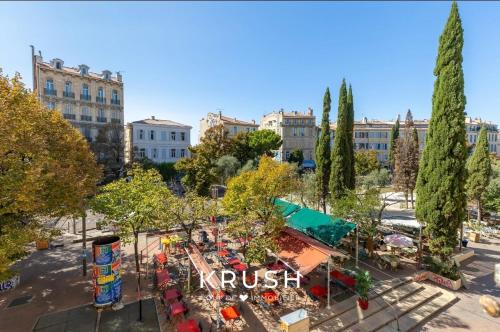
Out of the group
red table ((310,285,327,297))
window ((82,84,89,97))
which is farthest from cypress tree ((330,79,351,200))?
window ((82,84,89,97))

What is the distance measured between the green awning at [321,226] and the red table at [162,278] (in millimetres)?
10107

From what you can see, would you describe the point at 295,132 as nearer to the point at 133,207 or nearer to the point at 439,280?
the point at 439,280

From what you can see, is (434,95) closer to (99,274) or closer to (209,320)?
(209,320)

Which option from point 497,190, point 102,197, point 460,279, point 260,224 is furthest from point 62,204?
point 497,190

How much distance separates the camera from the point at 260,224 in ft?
58.9

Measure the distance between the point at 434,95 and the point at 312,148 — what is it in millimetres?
49499

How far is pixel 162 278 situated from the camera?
600 inches

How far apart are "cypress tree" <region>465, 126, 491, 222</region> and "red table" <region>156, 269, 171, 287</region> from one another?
29257mm

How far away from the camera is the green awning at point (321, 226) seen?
17828mm

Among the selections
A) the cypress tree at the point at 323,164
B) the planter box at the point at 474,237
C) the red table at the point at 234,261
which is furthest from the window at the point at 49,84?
the planter box at the point at 474,237

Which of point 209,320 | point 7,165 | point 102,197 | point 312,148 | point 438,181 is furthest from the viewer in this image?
point 312,148

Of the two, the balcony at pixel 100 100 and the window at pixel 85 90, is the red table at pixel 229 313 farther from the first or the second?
the window at pixel 85 90

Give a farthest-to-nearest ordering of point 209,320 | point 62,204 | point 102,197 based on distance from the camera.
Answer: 1. point 102,197
2. point 62,204
3. point 209,320

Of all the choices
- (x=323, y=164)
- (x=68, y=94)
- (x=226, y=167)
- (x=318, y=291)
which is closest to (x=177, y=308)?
(x=318, y=291)
